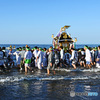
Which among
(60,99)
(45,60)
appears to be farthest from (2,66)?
(60,99)

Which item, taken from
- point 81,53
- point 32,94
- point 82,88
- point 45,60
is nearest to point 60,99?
point 32,94

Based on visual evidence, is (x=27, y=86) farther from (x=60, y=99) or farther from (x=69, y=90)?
(x=60, y=99)

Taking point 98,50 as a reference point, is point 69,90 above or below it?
below

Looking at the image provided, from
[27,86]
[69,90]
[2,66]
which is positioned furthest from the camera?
[2,66]

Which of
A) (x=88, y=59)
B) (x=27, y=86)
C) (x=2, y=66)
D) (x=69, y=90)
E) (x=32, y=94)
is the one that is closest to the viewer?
(x=32, y=94)

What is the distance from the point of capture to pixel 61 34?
86.2 ft

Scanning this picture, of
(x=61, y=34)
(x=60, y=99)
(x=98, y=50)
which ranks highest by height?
(x=61, y=34)

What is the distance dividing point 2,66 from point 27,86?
5.66 m

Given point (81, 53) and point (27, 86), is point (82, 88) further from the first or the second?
point (81, 53)

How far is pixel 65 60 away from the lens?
18375mm

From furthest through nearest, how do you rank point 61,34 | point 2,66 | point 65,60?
point 61,34, point 65,60, point 2,66

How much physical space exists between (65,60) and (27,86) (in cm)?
887

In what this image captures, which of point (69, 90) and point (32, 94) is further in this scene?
point (69, 90)

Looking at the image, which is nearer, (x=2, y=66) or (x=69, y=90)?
(x=69, y=90)
